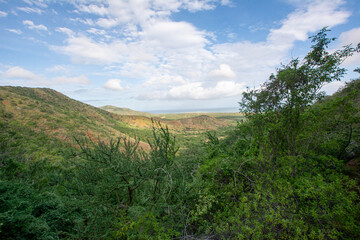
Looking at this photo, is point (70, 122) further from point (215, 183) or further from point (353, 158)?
point (353, 158)

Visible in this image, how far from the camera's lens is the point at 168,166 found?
297 centimetres

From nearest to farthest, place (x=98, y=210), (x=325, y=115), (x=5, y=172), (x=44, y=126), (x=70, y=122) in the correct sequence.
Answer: (x=98, y=210), (x=325, y=115), (x=5, y=172), (x=44, y=126), (x=70, y=122)

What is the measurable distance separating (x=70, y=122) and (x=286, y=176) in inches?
1494

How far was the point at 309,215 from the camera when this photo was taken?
2473mm

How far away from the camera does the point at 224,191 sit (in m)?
3.90

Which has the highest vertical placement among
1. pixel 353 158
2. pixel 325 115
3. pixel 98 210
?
pixel 325 115

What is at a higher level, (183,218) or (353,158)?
(353,158)

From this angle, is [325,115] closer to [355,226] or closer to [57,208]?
[355,226]

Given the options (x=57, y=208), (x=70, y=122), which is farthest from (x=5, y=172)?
(x=70, y=122)

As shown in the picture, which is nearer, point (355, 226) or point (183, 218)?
point (355, 226)

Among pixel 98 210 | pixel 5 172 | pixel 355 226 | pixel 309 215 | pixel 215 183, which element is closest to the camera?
pixel 355 226

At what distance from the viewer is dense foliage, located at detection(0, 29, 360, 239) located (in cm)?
248

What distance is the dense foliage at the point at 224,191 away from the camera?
2479 millimetres

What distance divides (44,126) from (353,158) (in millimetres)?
35962
